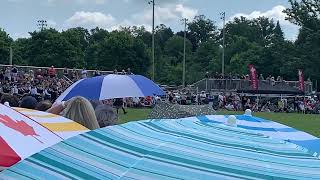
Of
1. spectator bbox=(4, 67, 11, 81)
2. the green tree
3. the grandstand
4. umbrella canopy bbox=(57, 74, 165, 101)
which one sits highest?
the green tree

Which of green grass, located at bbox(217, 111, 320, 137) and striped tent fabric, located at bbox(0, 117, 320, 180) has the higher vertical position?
striped tent fabric, located at bbox(0, 117, 320, 180)

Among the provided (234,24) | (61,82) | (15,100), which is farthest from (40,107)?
(234,24)

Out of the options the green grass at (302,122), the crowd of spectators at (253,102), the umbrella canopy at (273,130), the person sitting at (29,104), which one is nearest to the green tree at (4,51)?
the crowd of spectators at (253,102)

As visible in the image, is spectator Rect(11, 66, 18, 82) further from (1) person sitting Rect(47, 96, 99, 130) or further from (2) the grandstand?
(1) person sitting Rect(47, 96, 99, 130)

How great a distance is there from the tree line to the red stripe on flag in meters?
74.2

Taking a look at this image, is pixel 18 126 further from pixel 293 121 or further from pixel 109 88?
pixel 293 121

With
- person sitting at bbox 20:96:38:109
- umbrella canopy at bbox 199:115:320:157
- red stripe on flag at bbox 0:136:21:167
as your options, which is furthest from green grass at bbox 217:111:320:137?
red stripe on flag at bbox 0:136:21:167

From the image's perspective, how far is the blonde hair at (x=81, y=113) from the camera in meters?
5.87

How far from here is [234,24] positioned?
124938 millimetres

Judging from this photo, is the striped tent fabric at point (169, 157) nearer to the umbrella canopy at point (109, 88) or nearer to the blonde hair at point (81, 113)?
the blonde hair at point (81, 113)

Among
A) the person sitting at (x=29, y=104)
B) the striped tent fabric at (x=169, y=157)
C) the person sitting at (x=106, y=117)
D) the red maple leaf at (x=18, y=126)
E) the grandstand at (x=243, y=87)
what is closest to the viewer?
the striped tent fabric at (x=169, y=157)

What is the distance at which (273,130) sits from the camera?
3779mm

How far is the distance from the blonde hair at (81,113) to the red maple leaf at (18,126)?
5.29 feet

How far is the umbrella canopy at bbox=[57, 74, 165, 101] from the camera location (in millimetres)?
10777
